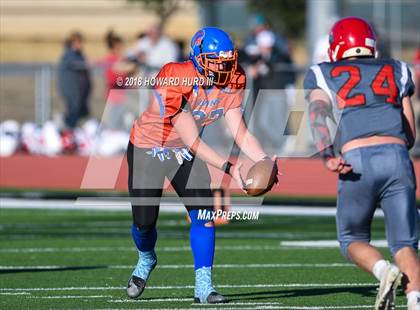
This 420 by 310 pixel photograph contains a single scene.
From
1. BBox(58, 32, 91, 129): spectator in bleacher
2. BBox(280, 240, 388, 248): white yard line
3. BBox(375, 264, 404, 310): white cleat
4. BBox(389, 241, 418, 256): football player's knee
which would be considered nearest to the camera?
BBox(375, 264, 404, 310): white cleat

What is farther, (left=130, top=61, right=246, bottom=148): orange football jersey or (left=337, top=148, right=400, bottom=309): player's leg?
(left=130, top=61, right=246, bottom=148): orange football jersey

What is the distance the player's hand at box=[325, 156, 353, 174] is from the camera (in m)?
6.73

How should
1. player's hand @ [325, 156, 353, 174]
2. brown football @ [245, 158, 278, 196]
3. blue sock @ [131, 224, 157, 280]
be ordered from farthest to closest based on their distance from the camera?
blue sock @ [131, 224, 157, 280] → brown football @ [245, 158, 278, 196] → player's hand @ [325, 156, 353, 174]

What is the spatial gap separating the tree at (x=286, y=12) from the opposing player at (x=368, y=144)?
107 feet

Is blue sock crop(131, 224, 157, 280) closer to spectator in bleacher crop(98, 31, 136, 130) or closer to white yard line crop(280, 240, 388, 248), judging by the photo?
white yard line crop(280, 240, 388, 248)

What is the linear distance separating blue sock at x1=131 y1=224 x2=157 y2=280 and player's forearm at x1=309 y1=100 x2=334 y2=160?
73.7 inches

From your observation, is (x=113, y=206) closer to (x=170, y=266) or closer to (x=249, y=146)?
(x=170, y=266)

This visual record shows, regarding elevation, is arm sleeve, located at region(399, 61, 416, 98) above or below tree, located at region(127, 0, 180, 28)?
below

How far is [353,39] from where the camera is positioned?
7.09m

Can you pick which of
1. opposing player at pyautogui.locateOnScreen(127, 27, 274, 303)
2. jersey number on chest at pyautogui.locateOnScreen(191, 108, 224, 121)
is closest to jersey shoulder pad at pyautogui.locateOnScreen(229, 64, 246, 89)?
opposing player at pyautogui.locateOnScreen(127, 27, 274, 303)

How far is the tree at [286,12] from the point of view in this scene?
1569 inches

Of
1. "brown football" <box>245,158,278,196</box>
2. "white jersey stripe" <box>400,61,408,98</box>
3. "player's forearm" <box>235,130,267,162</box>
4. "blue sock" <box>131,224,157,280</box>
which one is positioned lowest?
"blue sock" <box>131,224,157,280</box>

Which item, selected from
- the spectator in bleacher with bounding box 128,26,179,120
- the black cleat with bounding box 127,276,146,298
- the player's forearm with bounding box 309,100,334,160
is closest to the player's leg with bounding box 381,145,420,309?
the player's forearm with bounding box 309,100,334,160

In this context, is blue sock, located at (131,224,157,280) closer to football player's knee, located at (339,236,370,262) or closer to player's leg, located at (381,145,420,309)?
football player's knee, located at (339,236,370,262)
